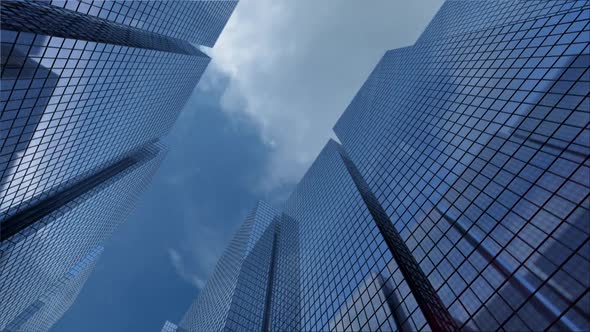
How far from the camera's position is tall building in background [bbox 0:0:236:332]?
4719cm

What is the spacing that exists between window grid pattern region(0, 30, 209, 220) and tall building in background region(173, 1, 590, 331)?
5237 cm

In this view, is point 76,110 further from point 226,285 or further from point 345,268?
point 226,285

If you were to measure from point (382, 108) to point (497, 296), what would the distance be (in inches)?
3061

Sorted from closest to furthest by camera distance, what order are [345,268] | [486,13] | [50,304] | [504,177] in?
[504,177]
[345,268]
[486,13]
[50,304]

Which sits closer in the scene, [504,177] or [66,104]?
[504,177]

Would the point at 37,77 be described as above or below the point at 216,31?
below

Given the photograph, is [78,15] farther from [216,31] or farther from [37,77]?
[216,31]

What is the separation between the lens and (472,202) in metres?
41.5

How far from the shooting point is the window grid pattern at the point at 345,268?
4556 centimetres

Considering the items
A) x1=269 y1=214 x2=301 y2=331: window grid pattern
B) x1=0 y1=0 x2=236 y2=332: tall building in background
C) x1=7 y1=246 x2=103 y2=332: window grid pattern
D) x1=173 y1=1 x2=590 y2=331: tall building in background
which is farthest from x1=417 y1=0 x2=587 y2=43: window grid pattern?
x1=7 y1=246 x2=103 y2=332: window grid pattern

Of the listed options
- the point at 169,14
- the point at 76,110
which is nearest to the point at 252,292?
the point at 76,110

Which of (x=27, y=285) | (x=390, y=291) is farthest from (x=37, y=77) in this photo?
(x=27, y=285)

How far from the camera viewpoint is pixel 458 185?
4622 cm

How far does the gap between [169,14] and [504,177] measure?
8439cm
